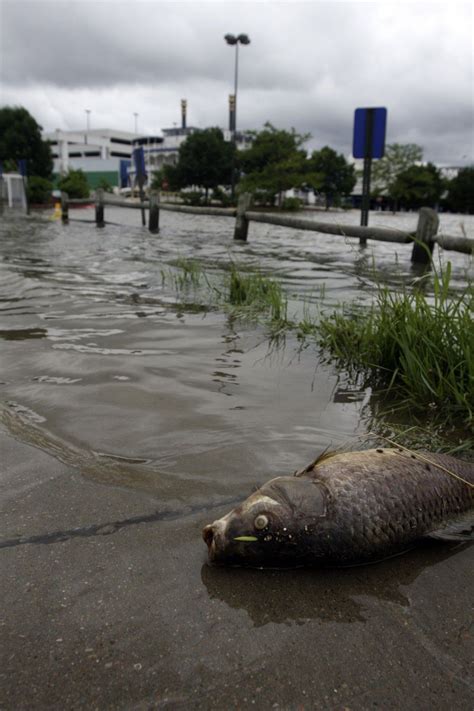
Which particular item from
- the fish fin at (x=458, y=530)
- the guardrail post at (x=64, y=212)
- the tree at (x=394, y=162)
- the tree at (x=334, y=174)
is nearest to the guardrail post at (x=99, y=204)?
the guardrail post at (x=64, y=212)

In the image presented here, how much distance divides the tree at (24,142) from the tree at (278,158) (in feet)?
69.6

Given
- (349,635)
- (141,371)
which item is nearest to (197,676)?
(349,635)

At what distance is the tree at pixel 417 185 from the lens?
8081 centimetres

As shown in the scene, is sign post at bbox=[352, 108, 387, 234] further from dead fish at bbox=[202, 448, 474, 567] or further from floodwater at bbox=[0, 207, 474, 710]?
dead fish at bbox=[202, 448, 474, 567]

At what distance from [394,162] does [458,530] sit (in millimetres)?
90760

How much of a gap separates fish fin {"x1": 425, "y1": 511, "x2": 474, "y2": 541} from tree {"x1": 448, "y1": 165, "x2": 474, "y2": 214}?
309ft

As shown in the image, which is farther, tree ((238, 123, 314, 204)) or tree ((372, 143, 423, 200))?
tree ((372, 143, 423, 200))

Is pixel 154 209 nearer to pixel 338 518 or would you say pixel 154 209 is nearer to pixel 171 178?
pixel 338 518

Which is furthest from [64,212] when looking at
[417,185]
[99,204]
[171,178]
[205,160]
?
[417,185]

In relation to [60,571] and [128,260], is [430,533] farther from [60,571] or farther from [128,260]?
[128,260]

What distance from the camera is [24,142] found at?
2089 inches

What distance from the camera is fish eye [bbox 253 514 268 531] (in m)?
1.59

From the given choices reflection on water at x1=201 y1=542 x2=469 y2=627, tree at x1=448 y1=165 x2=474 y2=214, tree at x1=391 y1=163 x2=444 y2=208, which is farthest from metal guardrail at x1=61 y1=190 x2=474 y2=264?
tree at x1=448 y1=165 x2=474 y2=214

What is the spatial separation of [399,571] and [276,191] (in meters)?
50.0
